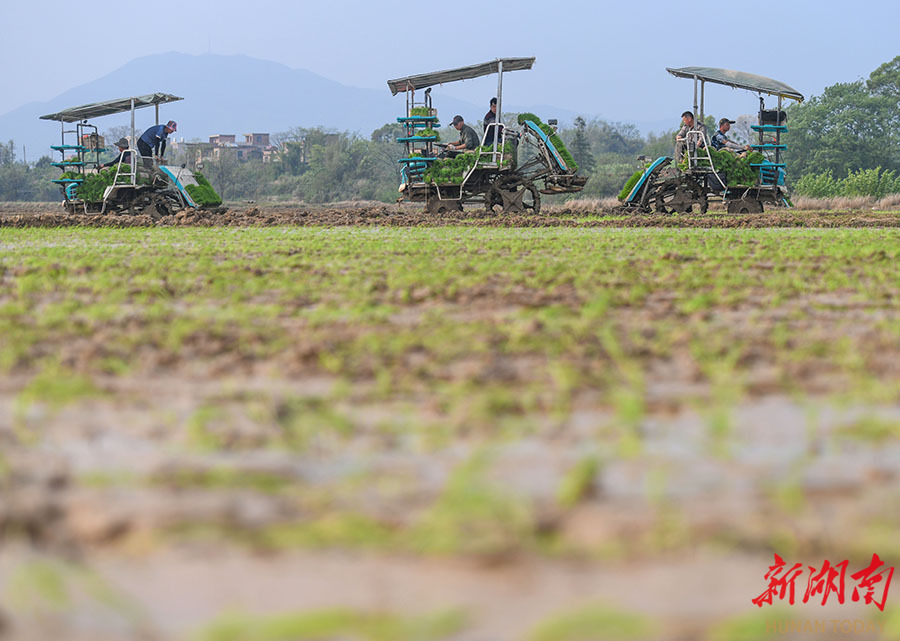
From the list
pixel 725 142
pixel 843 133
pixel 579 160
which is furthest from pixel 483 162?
pixel 843 133

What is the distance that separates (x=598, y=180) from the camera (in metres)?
61.0

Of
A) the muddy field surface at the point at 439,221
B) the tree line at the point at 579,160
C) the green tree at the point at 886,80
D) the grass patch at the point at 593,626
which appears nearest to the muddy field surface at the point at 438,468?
the grass patch at the point at 593,626

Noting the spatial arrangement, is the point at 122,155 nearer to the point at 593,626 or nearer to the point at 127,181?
the point at 127,181

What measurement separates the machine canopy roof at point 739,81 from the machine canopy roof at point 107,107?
1258cm

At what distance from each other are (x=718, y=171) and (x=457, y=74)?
6701 millimetres

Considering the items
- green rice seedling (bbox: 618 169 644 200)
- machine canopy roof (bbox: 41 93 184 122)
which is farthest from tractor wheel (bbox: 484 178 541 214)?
machine canopy roof (bbox: 41 93 184 122)

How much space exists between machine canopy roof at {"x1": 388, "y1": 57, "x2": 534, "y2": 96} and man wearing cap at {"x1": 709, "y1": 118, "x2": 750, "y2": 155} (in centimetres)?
495

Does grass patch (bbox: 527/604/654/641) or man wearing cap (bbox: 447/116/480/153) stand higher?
man wearing cap (bbox: 447/116/480/153)

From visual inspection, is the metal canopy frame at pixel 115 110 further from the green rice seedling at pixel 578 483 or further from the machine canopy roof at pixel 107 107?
the green rice seedling at pixel 578 483

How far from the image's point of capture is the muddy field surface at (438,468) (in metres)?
1.73

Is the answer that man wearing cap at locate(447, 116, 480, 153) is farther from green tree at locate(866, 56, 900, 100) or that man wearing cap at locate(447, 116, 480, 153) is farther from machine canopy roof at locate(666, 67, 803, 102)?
green tree at locate(866, 56, 900, 100)

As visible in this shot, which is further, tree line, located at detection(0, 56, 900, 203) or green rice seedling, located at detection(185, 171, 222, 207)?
tree line, located at detection(0, 56, 900, 203)

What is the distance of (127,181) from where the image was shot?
75.8 feet

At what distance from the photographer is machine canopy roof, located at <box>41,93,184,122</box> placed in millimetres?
23141
